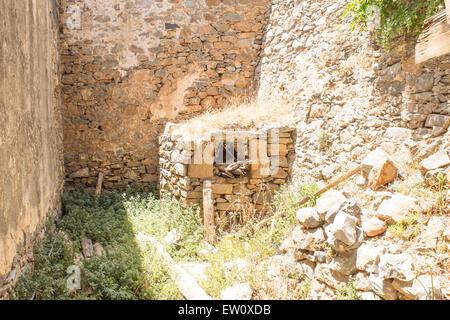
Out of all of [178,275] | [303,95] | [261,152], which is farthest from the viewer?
[303,95]

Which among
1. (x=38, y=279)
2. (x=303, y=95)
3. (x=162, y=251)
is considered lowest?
(x=162, y=251)

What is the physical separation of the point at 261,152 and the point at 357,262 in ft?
8.48

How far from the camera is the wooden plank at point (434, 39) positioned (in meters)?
3.05

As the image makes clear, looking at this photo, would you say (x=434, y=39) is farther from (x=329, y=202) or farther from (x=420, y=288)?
(x=420, y=288)

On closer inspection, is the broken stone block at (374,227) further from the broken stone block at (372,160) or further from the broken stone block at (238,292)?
the broken stone block at (238,292)

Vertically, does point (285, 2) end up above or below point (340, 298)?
above

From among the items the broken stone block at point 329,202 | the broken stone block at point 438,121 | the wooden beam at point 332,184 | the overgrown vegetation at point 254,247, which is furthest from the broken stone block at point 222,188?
the broken stone block at point 438,121

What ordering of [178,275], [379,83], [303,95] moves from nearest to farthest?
[178,275], [379,83], [303,95]

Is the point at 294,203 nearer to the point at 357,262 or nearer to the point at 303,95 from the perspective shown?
the point at 357,262

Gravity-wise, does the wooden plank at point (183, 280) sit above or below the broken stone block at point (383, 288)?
below

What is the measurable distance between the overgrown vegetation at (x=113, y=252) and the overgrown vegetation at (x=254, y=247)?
464mm

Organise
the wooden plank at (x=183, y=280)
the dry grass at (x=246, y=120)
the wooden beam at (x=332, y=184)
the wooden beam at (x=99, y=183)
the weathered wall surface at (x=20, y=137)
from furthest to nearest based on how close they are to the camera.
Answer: the wooden beam at (x=99, y=183), the dry grass at (x=246, y=120), the wooden beam at (x=332, y=184), the wooden plank at (x=183, y=280), the weathered wall surface at (x=20, y=137)

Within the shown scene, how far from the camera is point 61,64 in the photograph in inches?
278

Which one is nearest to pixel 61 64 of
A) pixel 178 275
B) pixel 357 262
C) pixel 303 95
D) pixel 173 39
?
pixel 173 39
